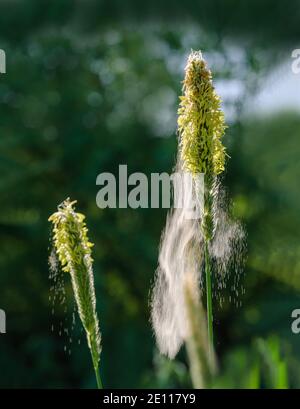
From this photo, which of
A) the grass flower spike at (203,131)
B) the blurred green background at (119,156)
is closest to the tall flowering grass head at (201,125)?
the grass flower spike at (203,131)

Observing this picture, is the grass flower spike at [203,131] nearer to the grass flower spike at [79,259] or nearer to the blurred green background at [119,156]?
the grass flower spike at [79,259]

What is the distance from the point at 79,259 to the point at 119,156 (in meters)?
2.24

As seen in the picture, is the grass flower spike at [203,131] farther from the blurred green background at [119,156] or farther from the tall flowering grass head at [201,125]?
the blurred green background at [119,156]

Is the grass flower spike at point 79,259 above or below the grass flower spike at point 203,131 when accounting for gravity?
below

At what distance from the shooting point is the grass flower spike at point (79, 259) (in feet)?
1.64

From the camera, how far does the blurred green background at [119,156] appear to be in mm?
2633

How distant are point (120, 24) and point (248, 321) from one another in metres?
1.39

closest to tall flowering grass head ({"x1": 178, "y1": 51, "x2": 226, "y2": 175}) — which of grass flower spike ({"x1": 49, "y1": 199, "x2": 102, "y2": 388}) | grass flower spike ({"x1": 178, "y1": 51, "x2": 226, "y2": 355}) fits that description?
grass flower spike ({"x1": 178, "y1": 51, "x2": 226, "y2": 355})

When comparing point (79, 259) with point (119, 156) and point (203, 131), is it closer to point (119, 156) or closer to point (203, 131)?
point (203, 131)

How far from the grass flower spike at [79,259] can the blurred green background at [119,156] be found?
6.46 ft

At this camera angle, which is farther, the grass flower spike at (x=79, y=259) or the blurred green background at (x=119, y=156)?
the blurred green background at (x=119, y=156)

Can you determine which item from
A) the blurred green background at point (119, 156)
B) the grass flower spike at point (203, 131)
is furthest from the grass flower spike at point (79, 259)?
the blurred green background at point (119, 156)

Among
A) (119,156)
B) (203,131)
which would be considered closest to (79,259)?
(203,131)
